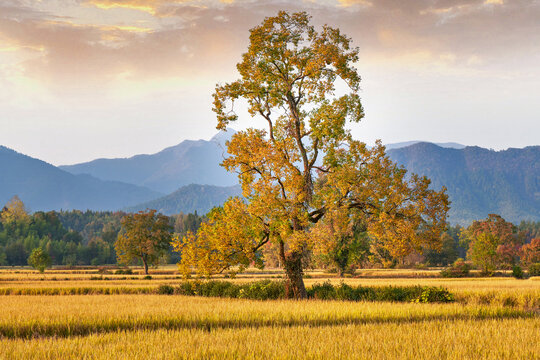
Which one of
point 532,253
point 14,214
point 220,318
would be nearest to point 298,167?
point 220,318

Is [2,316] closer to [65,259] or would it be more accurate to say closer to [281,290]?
[281,290]

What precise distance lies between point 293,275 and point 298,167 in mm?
6719

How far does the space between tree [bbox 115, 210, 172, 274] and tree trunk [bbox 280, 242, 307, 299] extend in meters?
55.6

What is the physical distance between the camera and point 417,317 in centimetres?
1920

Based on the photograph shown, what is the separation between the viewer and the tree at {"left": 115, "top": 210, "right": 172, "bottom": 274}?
79375 mm

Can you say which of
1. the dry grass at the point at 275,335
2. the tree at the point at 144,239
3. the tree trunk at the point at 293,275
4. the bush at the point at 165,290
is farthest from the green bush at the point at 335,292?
the tree at the point at 144,239

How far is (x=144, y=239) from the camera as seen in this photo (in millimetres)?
79812

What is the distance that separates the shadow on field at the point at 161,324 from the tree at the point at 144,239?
63383 millimetres

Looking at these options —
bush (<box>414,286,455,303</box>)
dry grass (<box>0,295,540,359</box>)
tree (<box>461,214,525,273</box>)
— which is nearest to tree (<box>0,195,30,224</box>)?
tree (<box>461,214,525,273</box>)

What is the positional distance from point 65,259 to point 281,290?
5246 inches

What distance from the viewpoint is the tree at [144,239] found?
7938 cm

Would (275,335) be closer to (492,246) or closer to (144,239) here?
(144,239)

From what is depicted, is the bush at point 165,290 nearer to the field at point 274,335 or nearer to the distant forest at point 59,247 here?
the field at point 274,335

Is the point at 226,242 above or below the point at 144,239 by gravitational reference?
above
